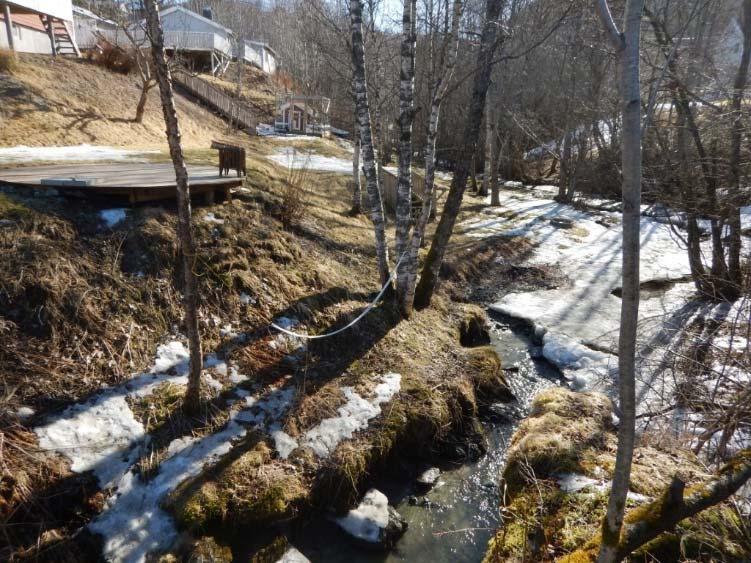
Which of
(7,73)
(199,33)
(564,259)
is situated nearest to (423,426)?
(564,259)

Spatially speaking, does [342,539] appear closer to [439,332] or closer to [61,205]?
[439,332]

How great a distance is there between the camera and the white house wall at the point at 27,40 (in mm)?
15222

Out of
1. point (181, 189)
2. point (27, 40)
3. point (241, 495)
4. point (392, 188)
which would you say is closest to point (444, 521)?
point (241, 495)

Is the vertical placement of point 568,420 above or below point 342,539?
above

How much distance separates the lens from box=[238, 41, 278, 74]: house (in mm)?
37694

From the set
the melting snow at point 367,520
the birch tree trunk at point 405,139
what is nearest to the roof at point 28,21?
the birch tree trunk at point 405,139

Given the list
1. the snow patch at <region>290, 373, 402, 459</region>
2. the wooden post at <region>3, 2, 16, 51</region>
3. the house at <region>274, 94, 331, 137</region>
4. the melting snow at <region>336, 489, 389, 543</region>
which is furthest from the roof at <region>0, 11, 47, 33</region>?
the melting snow at <region>336, 489, 389, 543</region>

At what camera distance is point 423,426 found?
5254 millimetres

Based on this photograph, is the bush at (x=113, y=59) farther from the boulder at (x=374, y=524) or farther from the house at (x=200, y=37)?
the boulder at (x=374, y=524)

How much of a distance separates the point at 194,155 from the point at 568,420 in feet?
33.1

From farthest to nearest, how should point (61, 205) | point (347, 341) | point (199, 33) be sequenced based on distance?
point (199, 33), point (347, 341), point (61, 205)

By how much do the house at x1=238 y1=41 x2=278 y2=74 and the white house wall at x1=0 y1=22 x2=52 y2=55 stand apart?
19.8m

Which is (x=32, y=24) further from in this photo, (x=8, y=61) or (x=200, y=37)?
(x=200, y=37)

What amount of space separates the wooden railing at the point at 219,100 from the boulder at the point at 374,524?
20.0 meters
